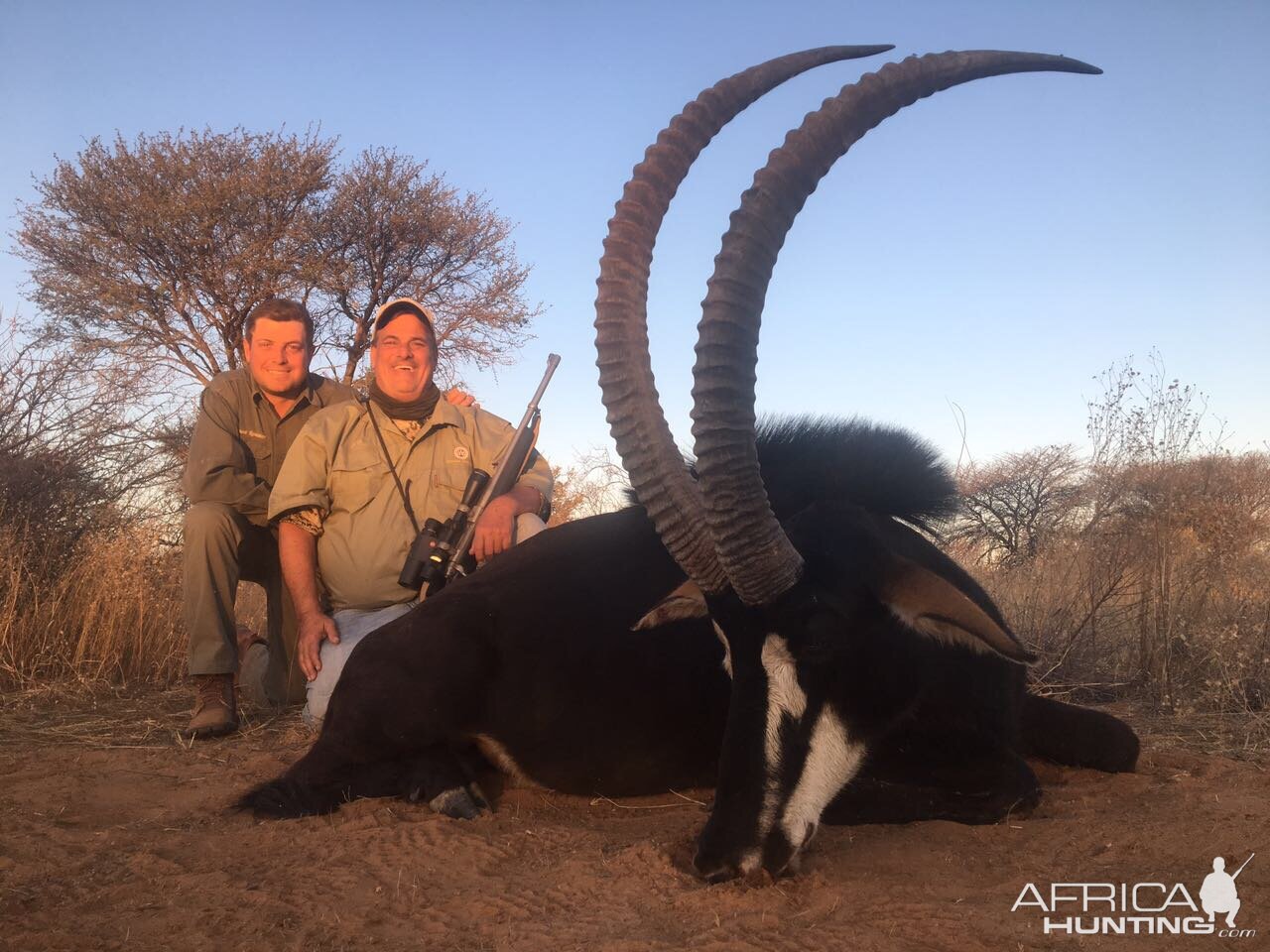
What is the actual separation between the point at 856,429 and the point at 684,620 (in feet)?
3.48

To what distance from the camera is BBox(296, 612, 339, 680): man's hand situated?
17.1 ft

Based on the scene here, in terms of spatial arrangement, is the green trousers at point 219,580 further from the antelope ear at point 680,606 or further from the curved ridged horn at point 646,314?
the curved ridged horn at point 646,314

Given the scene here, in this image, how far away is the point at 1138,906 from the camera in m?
2.75

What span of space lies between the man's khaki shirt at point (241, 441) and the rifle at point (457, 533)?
134 cm

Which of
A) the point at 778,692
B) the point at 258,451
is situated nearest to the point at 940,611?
the point at 778,692

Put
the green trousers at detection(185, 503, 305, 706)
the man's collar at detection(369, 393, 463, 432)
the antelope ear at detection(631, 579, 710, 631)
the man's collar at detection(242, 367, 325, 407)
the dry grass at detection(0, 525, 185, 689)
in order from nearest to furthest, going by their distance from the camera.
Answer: the antelope ear at detection(631, 579, 710, 631) < the green trousers at detection(185, 503, 305, 706) < the man's collar at detection(369, 393, 463, 432) < the man's collar at detection(242, 367, 325, 407) < the dry grass at detection(0, 525, 185, 689)

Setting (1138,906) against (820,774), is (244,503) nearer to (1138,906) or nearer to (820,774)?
(820,774)

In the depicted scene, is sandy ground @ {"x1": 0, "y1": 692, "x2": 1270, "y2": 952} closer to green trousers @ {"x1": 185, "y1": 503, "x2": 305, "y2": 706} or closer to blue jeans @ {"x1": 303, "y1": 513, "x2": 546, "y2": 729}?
blue jeans @ {"x1": 303, "y1": 513, "x2": 546, "y2": 729}

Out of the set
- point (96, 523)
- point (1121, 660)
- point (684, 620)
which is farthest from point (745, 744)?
point (96, 523)

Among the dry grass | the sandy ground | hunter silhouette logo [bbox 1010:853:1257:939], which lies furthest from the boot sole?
hunter silhouette logo [bbox 1010:853:1257:939]

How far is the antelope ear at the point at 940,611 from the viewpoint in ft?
9.50

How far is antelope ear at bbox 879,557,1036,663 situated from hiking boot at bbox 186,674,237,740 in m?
4.06

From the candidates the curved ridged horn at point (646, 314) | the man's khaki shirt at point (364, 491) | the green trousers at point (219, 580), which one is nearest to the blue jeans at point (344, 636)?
the man's khaki shirt at point (364, 491)

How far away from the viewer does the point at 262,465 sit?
642 centimetres
